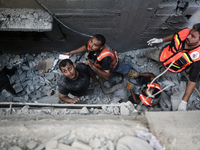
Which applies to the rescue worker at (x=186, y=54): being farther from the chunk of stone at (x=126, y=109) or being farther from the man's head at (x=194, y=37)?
the chunk of stone at (x=126, y=109)

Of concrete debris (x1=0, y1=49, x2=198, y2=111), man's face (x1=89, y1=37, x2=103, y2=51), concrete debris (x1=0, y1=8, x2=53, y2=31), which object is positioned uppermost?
concrete debris (x1=0, y1=8, x2=53, y2=31)

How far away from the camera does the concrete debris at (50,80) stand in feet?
13.0

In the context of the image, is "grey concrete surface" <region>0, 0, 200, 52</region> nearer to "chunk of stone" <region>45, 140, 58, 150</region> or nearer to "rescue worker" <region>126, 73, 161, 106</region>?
"rescue worker" <region>126, 73, 161, 106</region>

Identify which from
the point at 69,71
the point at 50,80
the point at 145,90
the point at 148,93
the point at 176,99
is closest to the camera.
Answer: the point at 69,71

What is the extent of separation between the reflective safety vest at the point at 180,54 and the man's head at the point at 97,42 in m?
1.41

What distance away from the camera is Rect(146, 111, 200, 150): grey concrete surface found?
4.92 ft

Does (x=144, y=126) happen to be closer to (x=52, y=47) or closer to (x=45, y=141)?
(x=45, y=141)

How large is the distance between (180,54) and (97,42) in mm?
1643

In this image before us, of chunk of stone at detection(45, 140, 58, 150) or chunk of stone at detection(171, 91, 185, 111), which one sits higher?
chunk of stone at detection(45, 140, 58, 150)

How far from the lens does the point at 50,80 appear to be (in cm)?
441

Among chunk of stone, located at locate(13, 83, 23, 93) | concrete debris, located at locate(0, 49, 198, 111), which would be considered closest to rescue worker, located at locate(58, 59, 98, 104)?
concrete debris, located at locate(0, 49, 198, 111)

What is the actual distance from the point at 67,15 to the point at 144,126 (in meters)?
2.54

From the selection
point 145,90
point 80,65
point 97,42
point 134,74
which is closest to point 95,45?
point 97,42

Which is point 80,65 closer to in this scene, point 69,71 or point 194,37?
point 69,71
